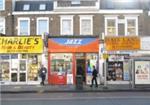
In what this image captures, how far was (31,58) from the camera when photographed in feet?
153

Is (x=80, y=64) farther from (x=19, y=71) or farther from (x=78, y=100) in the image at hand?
(x=78, y=100)

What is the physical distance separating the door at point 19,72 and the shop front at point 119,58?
7781mm

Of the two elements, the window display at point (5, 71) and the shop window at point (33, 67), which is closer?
the shop window at point (33, 67)

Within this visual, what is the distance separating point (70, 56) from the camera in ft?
152

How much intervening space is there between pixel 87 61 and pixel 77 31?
3795 mm

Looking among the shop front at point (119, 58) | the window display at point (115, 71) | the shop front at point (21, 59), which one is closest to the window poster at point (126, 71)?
the shop front at point (119, 58)

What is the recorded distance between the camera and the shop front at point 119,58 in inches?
1737

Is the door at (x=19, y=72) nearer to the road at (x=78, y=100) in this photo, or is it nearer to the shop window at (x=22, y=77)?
the shop window at (x=22, y=77)

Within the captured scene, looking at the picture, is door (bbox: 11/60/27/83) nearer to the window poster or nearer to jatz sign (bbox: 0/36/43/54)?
jatz sign (bbox: 0/36/43/54)

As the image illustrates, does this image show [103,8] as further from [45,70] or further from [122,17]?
[45,70]

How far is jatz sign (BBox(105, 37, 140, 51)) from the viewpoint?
144 ft

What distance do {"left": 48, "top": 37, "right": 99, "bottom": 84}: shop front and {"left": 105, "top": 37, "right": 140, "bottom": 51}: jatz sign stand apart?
186 centimetres

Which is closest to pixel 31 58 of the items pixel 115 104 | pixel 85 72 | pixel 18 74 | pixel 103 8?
pixel 18 74

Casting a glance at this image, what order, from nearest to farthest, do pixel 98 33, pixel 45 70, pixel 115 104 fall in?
pixel 115 104, pixel 45 70, pixel 98 33
